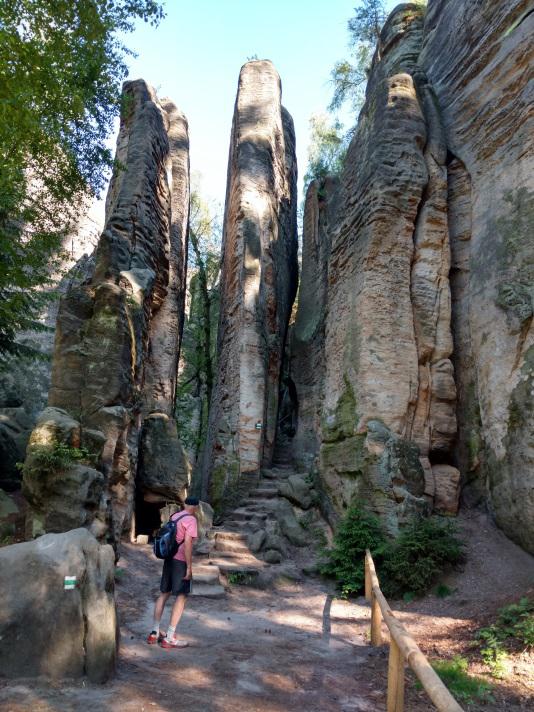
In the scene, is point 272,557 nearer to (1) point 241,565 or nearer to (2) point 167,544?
(1) point 241,565

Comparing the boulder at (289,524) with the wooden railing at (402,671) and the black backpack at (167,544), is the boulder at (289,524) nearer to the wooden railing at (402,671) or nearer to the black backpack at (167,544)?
the wooden railing at (402,671)

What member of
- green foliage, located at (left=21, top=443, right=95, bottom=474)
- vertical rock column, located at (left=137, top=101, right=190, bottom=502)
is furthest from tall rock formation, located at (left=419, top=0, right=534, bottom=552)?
vertical rock column, located at (left=137, top=101, right=190, bottom=502)

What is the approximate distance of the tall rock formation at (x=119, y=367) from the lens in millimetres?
7441

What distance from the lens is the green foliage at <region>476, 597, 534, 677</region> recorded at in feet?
16.5

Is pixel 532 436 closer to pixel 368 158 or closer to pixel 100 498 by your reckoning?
pixel 100 498

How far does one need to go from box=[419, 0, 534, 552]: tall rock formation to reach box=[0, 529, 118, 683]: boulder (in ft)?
19.7

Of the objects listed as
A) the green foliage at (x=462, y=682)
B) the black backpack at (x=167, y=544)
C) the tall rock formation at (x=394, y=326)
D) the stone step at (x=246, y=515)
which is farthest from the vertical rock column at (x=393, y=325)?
the black backpack at (x=167, y=544)

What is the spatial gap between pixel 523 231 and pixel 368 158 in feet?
14.6

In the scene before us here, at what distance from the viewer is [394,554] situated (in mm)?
8172

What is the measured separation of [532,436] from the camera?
24.0 ft

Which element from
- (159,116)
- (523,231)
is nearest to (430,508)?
(523,231)

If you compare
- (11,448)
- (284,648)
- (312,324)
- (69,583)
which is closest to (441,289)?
(312,324)

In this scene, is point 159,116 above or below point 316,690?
above

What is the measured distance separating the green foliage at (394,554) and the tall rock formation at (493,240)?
1.06 metres
